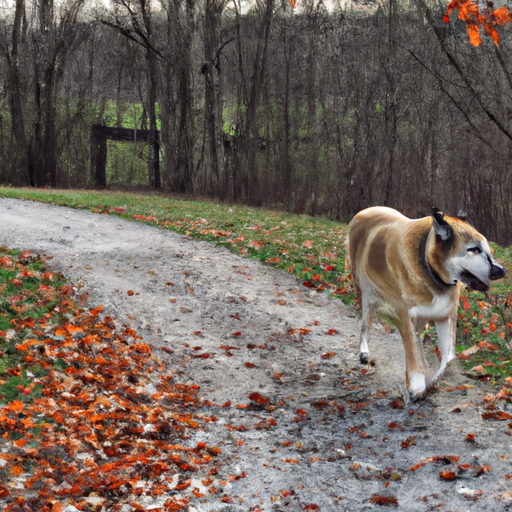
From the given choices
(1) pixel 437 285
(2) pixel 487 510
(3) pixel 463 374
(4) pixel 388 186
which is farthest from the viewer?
(4) pixel 388 186

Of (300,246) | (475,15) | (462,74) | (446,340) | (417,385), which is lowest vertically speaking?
(417,385)

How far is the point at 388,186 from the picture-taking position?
20.3 metres

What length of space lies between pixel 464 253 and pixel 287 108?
845 inches

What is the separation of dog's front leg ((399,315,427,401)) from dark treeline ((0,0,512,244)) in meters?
12.4

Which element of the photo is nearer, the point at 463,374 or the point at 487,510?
the point at 487,510

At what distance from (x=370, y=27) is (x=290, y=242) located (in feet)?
47.6

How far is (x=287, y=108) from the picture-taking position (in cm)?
2589

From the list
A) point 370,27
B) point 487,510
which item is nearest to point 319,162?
point 370,27

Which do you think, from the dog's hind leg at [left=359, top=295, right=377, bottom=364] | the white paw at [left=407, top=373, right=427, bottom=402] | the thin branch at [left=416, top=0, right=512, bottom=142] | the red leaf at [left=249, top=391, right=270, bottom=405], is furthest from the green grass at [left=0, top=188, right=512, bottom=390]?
the red leaf at [left=249, top=391, right=270, bottom=405]

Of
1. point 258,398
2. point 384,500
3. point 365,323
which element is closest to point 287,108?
point 365,323

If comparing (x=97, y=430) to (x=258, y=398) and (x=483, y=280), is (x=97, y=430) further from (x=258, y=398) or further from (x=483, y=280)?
(x=483, y=280)

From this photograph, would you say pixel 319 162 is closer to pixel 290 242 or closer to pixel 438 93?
pixel 438 93

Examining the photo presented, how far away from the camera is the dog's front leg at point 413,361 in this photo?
5836mm

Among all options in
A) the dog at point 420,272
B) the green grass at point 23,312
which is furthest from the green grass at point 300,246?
the green grass at point 23,312
